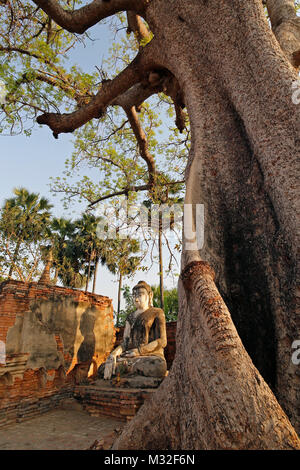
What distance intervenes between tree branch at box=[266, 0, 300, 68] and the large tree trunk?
83 cm

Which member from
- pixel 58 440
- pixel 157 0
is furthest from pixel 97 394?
pixel 157 0

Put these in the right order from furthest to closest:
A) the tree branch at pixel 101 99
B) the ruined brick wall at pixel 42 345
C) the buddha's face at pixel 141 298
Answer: the buddha's face at pixel 141 298
the tree branch at pixel 101 99
the ruined brick wall at pixel 42 345

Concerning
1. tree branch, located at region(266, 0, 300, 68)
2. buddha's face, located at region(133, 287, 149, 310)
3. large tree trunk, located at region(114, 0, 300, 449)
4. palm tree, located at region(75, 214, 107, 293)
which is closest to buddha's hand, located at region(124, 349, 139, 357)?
buddha's face, located at region(133, 287, 149, 310)

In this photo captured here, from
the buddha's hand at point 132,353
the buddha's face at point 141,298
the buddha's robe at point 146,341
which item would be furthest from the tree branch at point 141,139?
the buddha's hand at point 132,353

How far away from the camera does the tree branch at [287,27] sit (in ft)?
12.2

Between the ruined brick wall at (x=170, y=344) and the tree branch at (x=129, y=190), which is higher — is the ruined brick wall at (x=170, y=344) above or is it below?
below

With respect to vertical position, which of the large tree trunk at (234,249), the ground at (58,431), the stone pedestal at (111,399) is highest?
the large tree trunk at (234,249)

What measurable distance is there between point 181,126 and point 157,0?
2.56 meters

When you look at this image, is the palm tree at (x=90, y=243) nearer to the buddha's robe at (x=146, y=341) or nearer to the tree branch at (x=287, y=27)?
the buddha's robe at (x=146, y=341)

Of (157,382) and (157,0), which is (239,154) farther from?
(157,382)

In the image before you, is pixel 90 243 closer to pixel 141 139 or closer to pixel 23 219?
pixel 23 219

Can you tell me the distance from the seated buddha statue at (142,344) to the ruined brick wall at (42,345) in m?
0.83

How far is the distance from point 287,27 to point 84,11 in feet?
9.65

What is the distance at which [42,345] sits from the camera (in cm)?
499
